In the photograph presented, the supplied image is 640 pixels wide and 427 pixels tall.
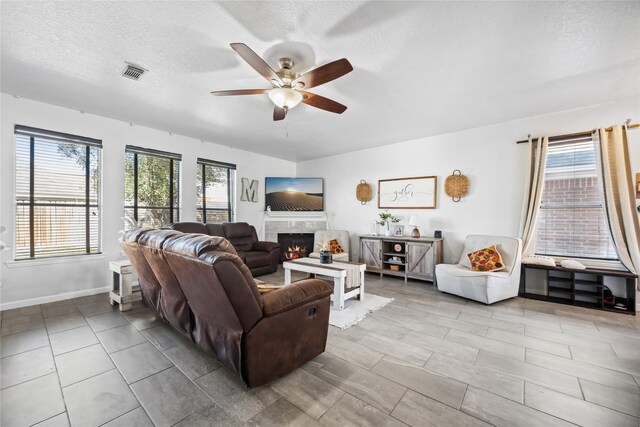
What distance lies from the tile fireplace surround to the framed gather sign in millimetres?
1573

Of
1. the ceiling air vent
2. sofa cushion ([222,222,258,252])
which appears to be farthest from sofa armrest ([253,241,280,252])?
the ceiling air vent

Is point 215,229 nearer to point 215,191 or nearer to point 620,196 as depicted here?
point 215,191

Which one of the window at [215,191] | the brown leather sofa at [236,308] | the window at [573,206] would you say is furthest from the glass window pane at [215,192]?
the window at [573,206]

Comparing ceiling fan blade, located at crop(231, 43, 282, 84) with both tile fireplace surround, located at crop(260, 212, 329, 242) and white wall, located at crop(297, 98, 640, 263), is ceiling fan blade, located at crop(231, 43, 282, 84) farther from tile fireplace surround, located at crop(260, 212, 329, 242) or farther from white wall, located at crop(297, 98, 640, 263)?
tile fireplace surround, located at crop(260, 212, 329, 242)

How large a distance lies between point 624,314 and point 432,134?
354 centimetres

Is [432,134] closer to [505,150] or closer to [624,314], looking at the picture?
[505,150]

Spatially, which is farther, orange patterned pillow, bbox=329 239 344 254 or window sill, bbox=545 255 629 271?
orange patterned pillow, bbox=329 239 344 254

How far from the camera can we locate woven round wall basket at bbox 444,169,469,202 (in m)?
4.53

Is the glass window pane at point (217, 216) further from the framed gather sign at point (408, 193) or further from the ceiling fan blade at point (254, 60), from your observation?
the ceiling fan blade at point (254, 60)

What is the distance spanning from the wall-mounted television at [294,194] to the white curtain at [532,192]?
399 centimetres

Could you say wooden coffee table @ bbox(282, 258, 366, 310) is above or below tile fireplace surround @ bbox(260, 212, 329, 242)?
below

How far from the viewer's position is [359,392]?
1732 millimetres

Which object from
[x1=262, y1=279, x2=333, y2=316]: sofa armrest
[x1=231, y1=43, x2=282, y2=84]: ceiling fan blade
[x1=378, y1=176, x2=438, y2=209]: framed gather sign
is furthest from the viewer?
[x1=378, y1=176, x2=438, y2=209]: framed gather sign

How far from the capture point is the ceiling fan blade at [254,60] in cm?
184
